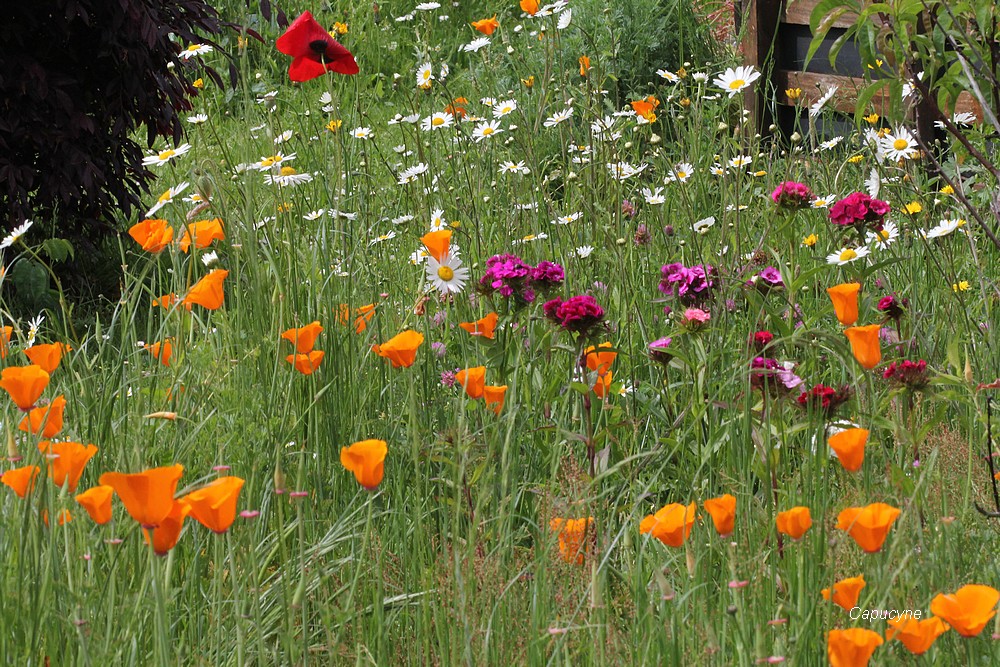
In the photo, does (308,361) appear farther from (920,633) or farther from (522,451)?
(920,633)

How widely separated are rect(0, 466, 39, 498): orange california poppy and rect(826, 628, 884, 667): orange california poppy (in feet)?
2.98

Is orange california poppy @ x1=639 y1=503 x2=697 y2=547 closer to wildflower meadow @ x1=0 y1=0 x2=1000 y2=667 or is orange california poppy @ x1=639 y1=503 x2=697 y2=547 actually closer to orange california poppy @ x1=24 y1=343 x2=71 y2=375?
wildflower meadow @ x1=0 y1=0 x2=1000 y2=667

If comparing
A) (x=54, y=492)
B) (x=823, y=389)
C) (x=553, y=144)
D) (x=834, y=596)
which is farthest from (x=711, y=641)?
(x=553, y=144)

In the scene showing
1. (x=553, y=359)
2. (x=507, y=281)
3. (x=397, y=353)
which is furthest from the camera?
(x=553, y=359)

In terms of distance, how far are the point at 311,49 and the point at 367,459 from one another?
1.43 m

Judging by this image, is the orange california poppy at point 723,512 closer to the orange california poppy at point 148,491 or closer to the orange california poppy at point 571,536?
the orange california poppy at point 571,536

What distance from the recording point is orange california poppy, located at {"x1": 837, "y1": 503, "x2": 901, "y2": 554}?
112 cm

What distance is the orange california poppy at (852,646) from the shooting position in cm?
101

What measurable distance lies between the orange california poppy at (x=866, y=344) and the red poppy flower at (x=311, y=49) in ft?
4.32

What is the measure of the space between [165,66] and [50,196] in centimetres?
65

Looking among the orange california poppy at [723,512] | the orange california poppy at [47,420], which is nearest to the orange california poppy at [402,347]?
the orange california poppy at [47,420]

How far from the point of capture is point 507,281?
6.85 feet

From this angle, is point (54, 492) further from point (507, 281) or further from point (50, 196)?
point (50, 196)

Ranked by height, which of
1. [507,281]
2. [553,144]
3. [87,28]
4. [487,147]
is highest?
[87,28]
